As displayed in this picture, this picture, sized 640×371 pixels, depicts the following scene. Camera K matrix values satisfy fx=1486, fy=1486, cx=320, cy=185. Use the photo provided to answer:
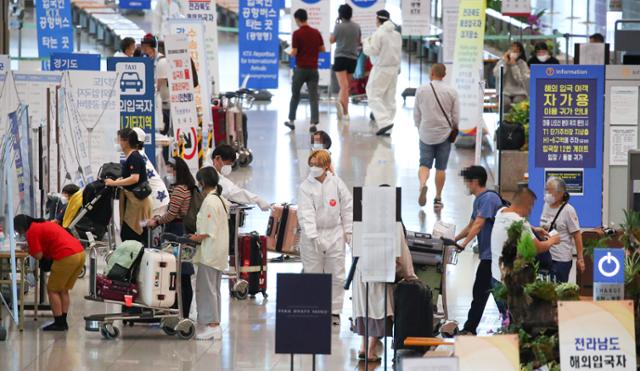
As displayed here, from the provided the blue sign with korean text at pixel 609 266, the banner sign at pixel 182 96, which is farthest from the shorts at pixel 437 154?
the blue sign with korean text at pixel 609 266

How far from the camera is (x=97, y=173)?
46.4ft

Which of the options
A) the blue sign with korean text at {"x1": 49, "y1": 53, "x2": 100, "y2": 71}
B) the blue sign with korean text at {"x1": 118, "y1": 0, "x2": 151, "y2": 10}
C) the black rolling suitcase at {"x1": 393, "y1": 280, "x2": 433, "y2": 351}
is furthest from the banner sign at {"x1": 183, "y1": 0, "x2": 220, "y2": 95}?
the blue sign with korean text at {"x1": 118, "y1": 0, "x2": 151, "y2": 10}

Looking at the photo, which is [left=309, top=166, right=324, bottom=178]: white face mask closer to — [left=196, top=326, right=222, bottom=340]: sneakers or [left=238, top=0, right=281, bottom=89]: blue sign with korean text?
[left=196, top=326, right=222, bottom=340]: sneakers

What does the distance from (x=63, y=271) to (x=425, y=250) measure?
2.89m

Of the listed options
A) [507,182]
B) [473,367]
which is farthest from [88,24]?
[473,367]

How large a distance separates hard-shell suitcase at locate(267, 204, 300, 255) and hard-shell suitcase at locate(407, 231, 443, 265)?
7.14 ft

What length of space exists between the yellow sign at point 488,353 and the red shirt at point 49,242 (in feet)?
15.1

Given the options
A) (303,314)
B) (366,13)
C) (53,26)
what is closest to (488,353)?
(303,314)

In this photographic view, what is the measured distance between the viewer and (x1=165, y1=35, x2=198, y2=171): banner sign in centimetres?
1587

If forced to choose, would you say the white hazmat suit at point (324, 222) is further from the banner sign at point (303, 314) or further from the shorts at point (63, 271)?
the banner sign at point (303, 314)

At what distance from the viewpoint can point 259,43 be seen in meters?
23.6

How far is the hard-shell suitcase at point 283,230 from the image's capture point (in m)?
13.5

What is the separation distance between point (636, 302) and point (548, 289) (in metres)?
0.53

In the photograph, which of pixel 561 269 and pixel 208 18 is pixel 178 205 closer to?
pixel 561 269
